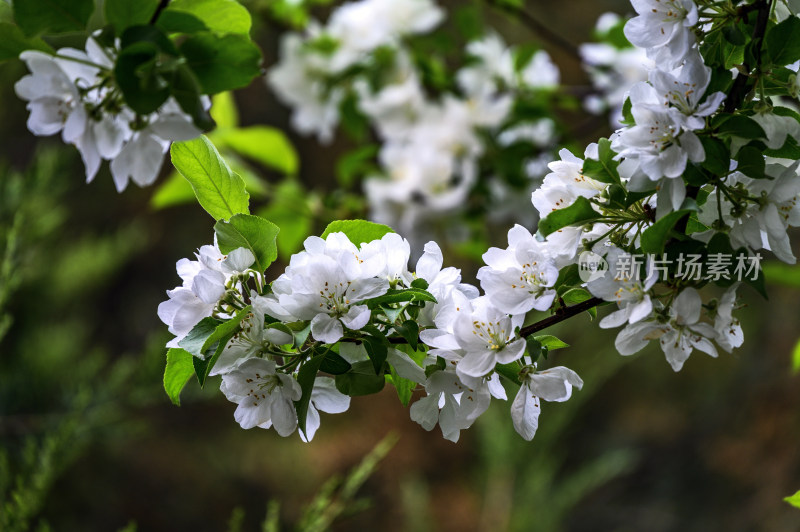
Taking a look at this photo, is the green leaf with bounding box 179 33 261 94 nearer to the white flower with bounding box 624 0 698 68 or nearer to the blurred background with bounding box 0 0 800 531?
the white flower with bounding box 624 0 698 68

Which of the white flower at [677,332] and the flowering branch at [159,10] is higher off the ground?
the flowering branch at [159,10]

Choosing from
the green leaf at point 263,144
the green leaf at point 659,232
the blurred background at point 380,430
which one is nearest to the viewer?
the green leaf at point 659,232

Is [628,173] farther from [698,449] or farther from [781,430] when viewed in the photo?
[698,449]

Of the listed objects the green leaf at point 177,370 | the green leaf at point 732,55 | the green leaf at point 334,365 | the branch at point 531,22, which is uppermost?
the green leaf at point 732,55

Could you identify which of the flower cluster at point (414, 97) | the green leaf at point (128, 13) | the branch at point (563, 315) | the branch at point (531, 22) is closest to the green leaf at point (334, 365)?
the branch at point (563, 315)

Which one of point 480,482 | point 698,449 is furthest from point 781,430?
point 480,482

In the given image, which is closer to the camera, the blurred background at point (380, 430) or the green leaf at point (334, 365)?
the green leaf at point (334, 365)

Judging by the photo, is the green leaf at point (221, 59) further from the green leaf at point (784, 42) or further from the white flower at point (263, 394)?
the green leaf at point (784, 42)

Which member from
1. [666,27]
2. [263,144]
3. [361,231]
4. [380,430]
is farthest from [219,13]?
[380,430]
